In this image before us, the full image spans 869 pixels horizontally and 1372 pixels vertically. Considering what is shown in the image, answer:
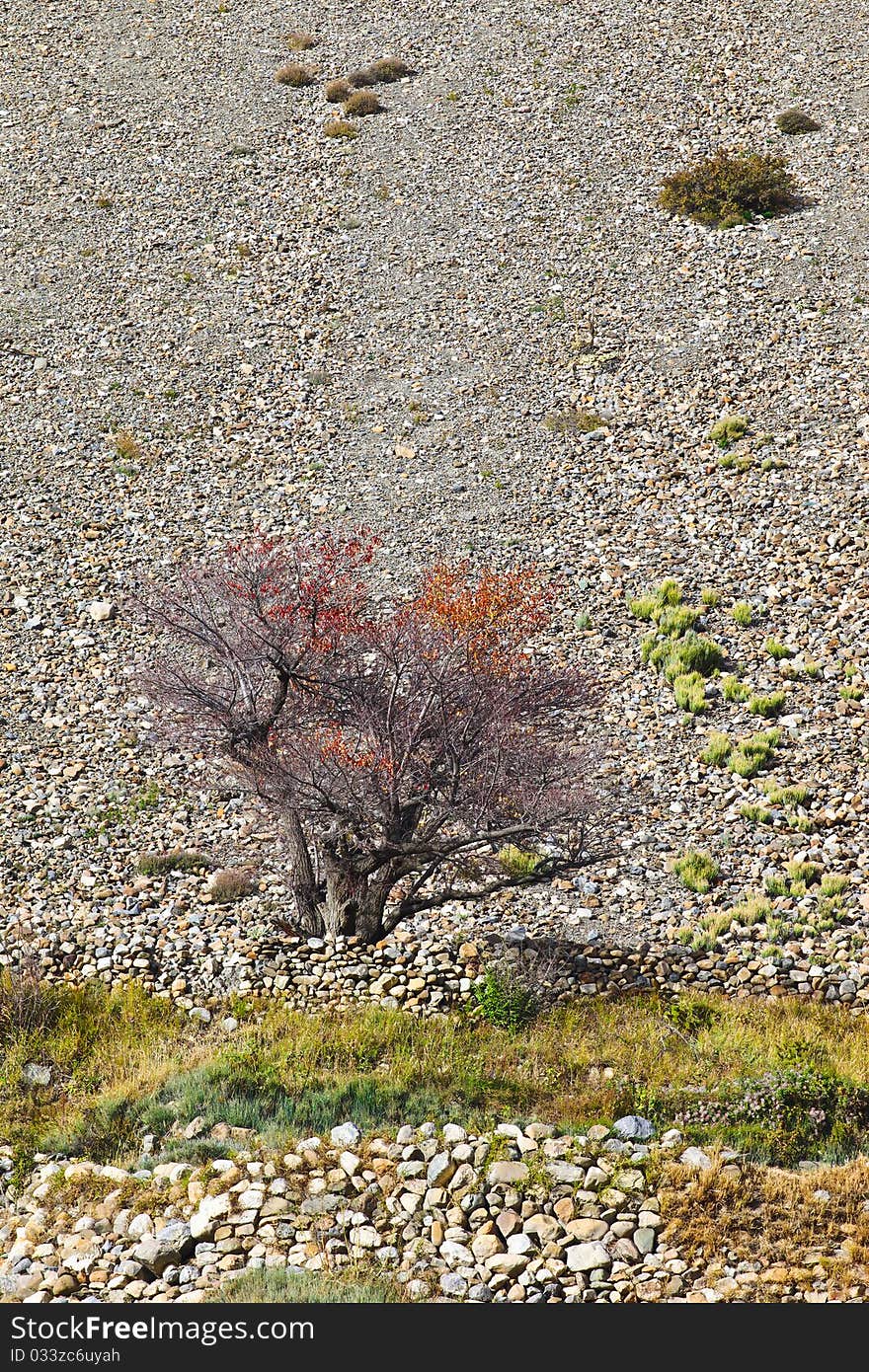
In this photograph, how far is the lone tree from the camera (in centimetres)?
1043

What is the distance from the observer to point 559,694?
12.6m

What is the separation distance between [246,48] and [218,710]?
108 ft

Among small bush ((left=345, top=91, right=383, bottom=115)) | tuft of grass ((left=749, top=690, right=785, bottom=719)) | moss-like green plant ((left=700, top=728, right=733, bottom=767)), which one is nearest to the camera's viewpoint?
moss-like green plant ((left=700, top=728, right=733, bottom=767))

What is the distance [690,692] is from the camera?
1525 centimetres

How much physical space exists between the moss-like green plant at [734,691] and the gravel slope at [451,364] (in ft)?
0.85

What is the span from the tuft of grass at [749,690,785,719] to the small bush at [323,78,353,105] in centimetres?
2633

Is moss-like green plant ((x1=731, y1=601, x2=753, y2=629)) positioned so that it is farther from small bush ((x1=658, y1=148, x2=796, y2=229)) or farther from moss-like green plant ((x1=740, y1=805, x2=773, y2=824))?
small bush ((x1=658, y1=148, x2=796, y2=229))

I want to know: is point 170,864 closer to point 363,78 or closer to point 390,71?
point 363,78

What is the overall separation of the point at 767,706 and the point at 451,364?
12.2 metres

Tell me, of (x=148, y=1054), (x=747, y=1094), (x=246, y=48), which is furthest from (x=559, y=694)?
(x=246, y=48)

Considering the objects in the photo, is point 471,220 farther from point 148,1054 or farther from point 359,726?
point 148,1054

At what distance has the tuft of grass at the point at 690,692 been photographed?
49.5 ft

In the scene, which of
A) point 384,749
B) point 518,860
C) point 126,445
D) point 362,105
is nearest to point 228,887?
point 384,749

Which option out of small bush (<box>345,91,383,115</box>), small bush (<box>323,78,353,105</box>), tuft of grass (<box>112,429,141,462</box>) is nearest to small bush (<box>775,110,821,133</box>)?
small bush (<box>345,91,383,115</box>)
